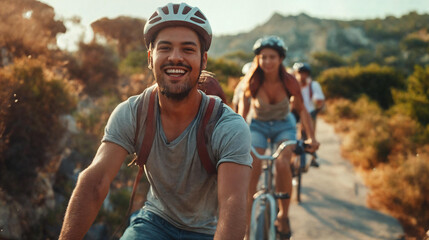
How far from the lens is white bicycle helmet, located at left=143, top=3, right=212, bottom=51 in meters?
2.22

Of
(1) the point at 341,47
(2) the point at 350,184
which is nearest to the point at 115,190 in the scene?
(2) the point at 350,184

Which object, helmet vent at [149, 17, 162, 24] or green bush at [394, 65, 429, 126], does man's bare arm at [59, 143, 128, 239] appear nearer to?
helmet vent at [149, 17, 162, 24]

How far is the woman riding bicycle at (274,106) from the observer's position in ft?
13.6

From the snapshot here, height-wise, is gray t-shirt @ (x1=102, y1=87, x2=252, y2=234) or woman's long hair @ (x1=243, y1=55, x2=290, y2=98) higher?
woman's long hair @ (x1=243, y1=55, x2=290, y2=98)

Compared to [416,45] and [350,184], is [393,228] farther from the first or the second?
[416,45]

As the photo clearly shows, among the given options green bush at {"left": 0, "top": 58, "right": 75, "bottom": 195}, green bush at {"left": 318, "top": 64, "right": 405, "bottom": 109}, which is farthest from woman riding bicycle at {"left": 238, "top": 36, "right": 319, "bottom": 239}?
green bush at {"left": 318, "top": 64, "right": 405, "bottom": 109}

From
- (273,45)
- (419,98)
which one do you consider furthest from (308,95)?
(419,98)

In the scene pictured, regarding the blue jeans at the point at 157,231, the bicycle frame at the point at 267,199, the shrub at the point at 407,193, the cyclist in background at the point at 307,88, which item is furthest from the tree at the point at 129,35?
the blue jeans at the point at 157,231

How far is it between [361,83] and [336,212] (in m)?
20.3

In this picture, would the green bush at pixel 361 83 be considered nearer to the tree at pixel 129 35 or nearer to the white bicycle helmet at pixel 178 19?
the tree at pixel 129 35

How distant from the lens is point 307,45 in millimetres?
101000

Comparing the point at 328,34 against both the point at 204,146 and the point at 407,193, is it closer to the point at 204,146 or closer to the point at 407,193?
the point at 407,193

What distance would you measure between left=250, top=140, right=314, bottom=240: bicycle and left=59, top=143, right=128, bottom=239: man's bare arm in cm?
175

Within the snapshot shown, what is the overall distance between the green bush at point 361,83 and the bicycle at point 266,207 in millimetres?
20448
